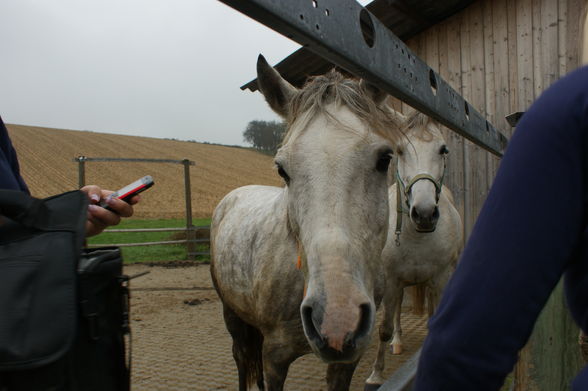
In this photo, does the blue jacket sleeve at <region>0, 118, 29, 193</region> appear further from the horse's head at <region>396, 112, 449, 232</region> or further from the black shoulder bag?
the horse's head at <region>396, 112, 449, 232</region>

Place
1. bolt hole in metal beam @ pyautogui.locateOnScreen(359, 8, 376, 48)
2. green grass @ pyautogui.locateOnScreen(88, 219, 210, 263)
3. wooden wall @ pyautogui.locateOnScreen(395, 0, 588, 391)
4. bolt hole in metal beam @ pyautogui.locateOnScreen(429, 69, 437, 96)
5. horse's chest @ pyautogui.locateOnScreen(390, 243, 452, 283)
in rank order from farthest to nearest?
1. green grass @ pyautogui.locateOnScreen(88, 219, 210, 263)
2. wooden wall @ pyautogui.locateOnScreen(395, 0, 588, 391)
3. horse's chest @ pyautogui.locateOnScreen(390, 243, 452, 283)
4. bolt hole in metal beam @ pyautogui.locateOnScreen(429, 69, 437, 96)
5. bolt hole in metal beam @ pyautogui.locateOnScreen(359, 8, 376, 48)

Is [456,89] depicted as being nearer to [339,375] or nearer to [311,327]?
[339,375]

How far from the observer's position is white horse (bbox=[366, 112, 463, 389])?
3504mm

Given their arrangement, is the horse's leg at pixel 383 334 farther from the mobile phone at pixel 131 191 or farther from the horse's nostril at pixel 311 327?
the mobile phone at pixel 131 191

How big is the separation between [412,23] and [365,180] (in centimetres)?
523

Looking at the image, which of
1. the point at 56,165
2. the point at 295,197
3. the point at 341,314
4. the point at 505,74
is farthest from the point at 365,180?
the point at 56,165

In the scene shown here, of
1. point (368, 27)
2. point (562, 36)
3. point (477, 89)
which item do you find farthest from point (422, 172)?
point (562, 36)

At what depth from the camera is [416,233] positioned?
381cm

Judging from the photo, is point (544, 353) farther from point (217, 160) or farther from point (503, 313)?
point (217, 160)

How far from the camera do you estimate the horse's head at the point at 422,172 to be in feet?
10.6

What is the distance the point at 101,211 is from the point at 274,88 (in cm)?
106

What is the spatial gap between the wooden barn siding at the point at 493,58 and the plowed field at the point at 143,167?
15.8 m

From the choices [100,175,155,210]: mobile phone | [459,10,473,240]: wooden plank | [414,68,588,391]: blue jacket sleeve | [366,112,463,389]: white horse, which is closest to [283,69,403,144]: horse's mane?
[100,175,155,210]: mobile phone

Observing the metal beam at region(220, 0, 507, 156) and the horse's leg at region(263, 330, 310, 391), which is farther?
the horse's leg at region(263, 330, 310, 391)
